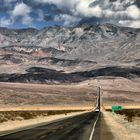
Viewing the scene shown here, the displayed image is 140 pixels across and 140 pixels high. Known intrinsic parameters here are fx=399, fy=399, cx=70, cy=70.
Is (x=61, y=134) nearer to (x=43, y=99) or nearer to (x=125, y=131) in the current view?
(x=125, y=131)

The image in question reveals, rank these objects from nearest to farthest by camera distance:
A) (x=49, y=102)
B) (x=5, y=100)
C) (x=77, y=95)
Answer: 1. (x=5, y=100)
2. (x=49, y=102)
3. (x=77, y=95)

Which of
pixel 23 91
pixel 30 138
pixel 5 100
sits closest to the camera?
pixel 30 138

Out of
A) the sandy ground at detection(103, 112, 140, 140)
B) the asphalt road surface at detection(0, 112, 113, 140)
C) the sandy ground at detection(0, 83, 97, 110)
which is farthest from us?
the sandy ground at detection(0, 83, 97, 110)

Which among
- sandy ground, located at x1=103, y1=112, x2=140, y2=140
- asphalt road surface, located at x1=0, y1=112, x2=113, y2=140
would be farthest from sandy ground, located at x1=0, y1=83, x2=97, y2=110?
asphalt road surface, located at x1=0, y1=112, x2=113, y2=140

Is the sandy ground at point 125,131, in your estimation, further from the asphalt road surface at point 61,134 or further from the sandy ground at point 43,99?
the sandy ground at point 43,99

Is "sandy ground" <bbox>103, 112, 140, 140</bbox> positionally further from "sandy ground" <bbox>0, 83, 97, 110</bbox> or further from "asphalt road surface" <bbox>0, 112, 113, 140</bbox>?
"sandy ground" <bbox>0, 83, 97, 110</bbox>

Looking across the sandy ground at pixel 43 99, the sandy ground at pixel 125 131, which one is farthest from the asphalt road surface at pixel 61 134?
the sandy ground at pixel 43 99

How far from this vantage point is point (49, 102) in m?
171

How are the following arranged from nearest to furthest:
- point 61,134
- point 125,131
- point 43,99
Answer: point 61,134 → point 125,131 → point 43,99

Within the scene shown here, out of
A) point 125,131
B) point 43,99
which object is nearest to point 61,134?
point 125,131

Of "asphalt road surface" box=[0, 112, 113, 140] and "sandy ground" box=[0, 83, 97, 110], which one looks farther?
"sandy ground" box=[0, 83, 97, 110]

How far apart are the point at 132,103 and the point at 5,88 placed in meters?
63.4

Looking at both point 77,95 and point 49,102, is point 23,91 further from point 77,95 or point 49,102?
point 77,95

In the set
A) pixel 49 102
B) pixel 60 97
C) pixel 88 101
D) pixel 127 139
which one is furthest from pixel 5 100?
pixel 127 139
